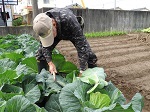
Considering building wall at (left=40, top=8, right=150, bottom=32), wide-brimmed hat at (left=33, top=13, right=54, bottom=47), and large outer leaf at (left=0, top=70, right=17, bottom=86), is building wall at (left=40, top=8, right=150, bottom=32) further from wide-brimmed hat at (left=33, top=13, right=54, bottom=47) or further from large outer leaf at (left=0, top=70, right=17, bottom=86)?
large outer leaf at (left=0, top=70, right=17, bottom=86)

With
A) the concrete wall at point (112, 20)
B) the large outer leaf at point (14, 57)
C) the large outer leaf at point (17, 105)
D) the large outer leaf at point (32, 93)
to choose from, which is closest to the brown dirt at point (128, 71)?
the large outer leaf at point (32, 93)

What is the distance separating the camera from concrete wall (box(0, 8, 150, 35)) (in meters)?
14.5

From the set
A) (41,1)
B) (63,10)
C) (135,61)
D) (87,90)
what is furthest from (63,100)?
(41,1)

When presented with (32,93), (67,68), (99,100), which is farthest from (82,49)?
(99,100)

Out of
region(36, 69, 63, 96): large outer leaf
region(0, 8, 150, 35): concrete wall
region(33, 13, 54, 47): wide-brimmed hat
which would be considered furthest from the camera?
region(0, 8, 150, 35): concrete wall

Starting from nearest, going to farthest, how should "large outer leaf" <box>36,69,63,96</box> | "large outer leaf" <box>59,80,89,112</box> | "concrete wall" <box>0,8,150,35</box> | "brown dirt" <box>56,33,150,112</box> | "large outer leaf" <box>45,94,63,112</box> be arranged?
1. "large outer leaf" <box>59,80,89,112</box>
2. "large outer leaf" <box>45,94,63,112</box>
3. "large outer leaf" <box>36,69,63,96</box>
4. "brown dirt" <box>56,33,150,112</box>
5. "concrete wall" <box>0,8,150,35</box>

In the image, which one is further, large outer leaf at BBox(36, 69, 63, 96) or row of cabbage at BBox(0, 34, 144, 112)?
large outer leaf at BBox(36, 69, 63, 96)

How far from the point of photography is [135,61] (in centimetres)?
623

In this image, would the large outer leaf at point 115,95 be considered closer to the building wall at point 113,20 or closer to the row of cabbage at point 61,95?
the row of cabbage at point 61,95

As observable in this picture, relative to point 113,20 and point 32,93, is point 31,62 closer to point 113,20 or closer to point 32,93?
point 32,93

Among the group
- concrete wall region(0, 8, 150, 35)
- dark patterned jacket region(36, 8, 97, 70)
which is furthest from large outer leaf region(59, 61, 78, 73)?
concrete wall region(0, 8, 150, 35)

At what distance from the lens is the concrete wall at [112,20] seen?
14.5m

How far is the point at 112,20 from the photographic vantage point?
1529 centimetres

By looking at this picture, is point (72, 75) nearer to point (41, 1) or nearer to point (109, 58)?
point (109, 58)
